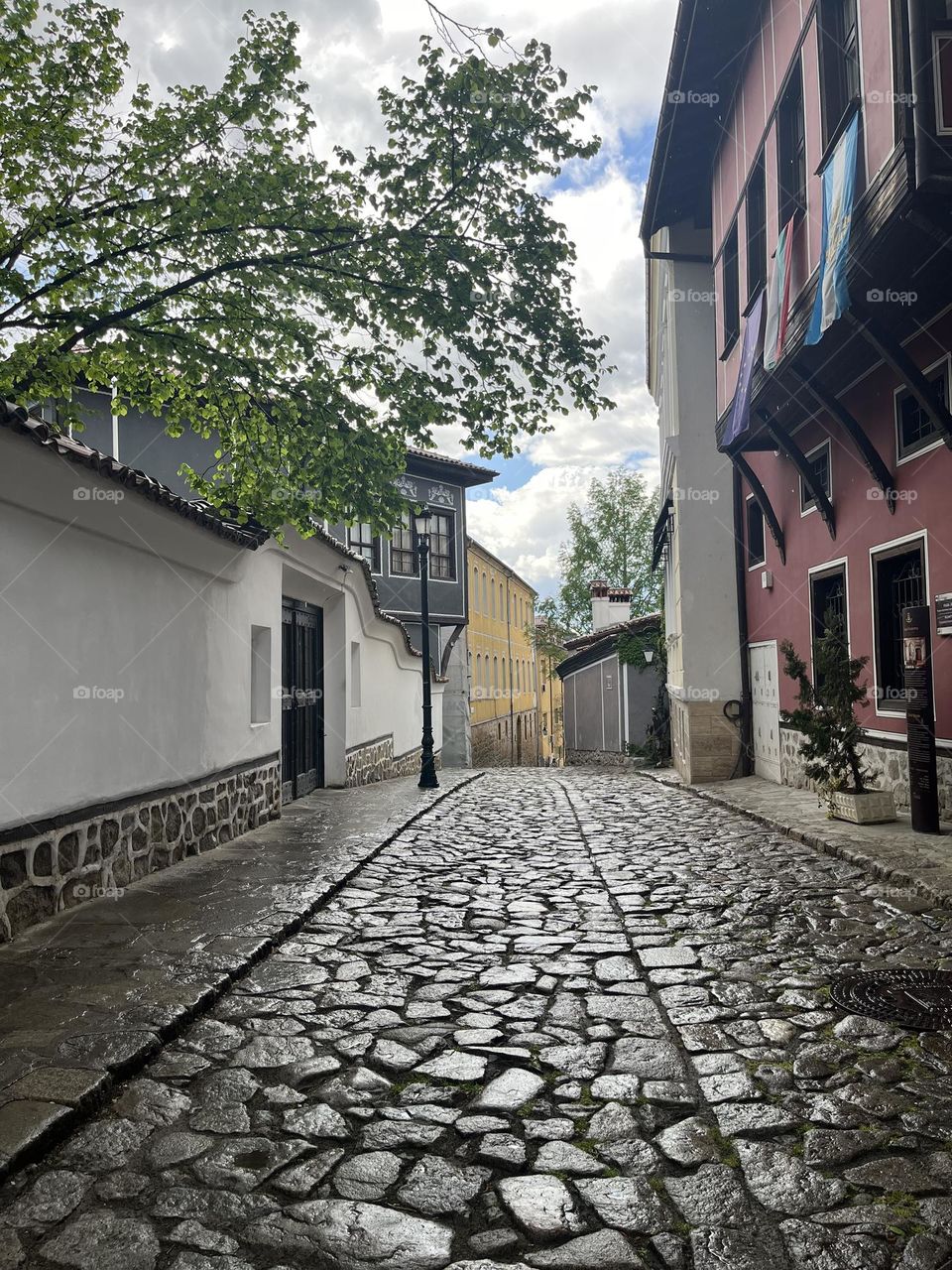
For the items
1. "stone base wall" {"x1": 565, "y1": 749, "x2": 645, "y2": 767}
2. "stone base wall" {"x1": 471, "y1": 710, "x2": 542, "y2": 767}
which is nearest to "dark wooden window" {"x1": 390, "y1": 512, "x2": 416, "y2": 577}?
"stone base wall" {"x1": 565, "y1": 749, "x2": 645, "y2": 767}

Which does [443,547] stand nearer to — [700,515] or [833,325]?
[700,515]

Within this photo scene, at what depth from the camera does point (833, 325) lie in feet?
29.3

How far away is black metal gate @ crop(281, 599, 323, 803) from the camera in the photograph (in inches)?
471

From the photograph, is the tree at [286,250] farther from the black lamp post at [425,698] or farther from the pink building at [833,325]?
the black lamp post at [425,698]

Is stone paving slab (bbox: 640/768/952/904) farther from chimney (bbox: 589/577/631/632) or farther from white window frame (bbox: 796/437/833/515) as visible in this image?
chimney (bbox: 589/577/631/632)

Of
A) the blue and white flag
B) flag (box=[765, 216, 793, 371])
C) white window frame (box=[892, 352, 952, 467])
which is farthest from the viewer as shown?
flag (box=[765, 216, 793, 371])

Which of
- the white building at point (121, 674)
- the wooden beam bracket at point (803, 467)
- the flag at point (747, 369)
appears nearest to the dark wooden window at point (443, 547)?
the flag at point (747, 369)

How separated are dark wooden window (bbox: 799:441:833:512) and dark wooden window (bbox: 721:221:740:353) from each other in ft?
8.78

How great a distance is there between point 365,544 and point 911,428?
17.6 meters

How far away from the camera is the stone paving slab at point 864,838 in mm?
6441

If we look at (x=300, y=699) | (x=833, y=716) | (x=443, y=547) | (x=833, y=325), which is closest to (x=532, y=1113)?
(x=833, y=716)

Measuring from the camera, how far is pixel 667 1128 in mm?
3000

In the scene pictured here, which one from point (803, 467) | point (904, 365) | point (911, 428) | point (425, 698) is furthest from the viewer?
point (425, 698)

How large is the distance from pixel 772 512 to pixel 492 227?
7.43m
